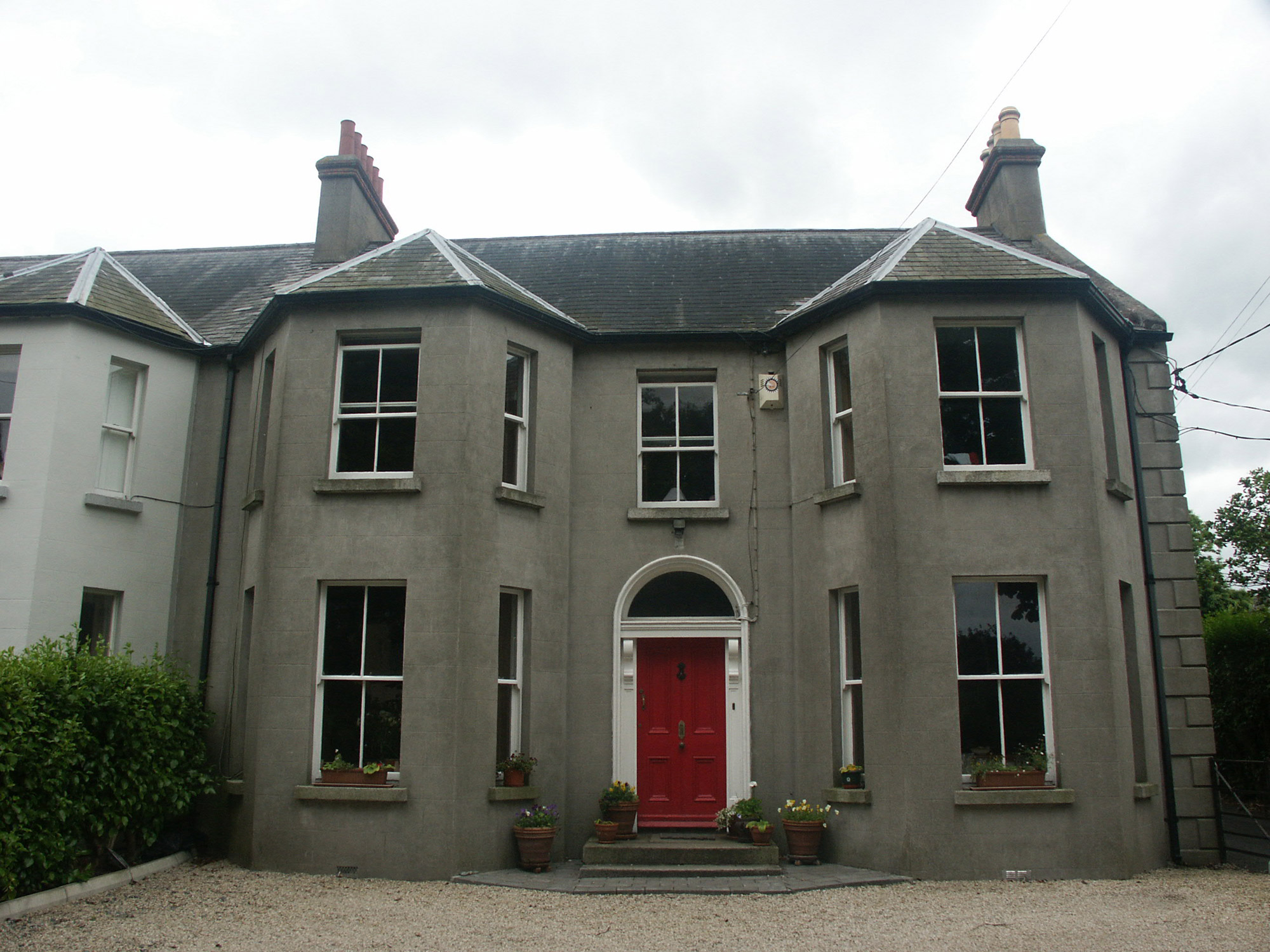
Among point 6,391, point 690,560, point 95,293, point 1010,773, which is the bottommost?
point 1010,773

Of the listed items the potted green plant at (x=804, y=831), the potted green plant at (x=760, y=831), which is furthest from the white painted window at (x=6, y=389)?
the potted green plant at (x=804, y=831)

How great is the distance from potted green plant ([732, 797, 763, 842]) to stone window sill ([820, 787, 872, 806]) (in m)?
0.78

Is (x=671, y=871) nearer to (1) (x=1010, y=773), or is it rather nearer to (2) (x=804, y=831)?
(2) (x=804, y=831)

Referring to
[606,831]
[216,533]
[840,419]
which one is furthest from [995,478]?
[216,533]

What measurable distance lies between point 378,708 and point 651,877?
3483 millimetres

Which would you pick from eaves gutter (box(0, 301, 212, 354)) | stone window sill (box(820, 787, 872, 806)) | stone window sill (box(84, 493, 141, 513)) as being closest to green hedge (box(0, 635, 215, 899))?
stone window sill (box(84, 493, 141, 513))

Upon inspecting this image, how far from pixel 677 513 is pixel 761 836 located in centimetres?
388

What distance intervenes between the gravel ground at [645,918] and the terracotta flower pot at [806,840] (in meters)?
0.94

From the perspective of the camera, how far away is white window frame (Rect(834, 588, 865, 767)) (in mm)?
11070

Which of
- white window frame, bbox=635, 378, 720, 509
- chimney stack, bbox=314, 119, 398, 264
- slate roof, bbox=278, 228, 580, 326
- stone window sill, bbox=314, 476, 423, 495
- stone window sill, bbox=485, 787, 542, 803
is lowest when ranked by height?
stone window sill, bbox=485, 787, 542, 803

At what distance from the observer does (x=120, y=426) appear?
1276 cm

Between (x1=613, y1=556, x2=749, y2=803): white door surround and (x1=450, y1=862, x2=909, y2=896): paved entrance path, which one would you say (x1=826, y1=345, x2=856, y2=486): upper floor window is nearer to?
(x1=613, y1=556, x2=749, y2=803): white door surround

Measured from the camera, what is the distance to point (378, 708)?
10859 millimetres

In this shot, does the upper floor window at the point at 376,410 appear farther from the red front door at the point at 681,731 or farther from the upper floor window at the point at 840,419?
the upper floor window at the point at 840,419
